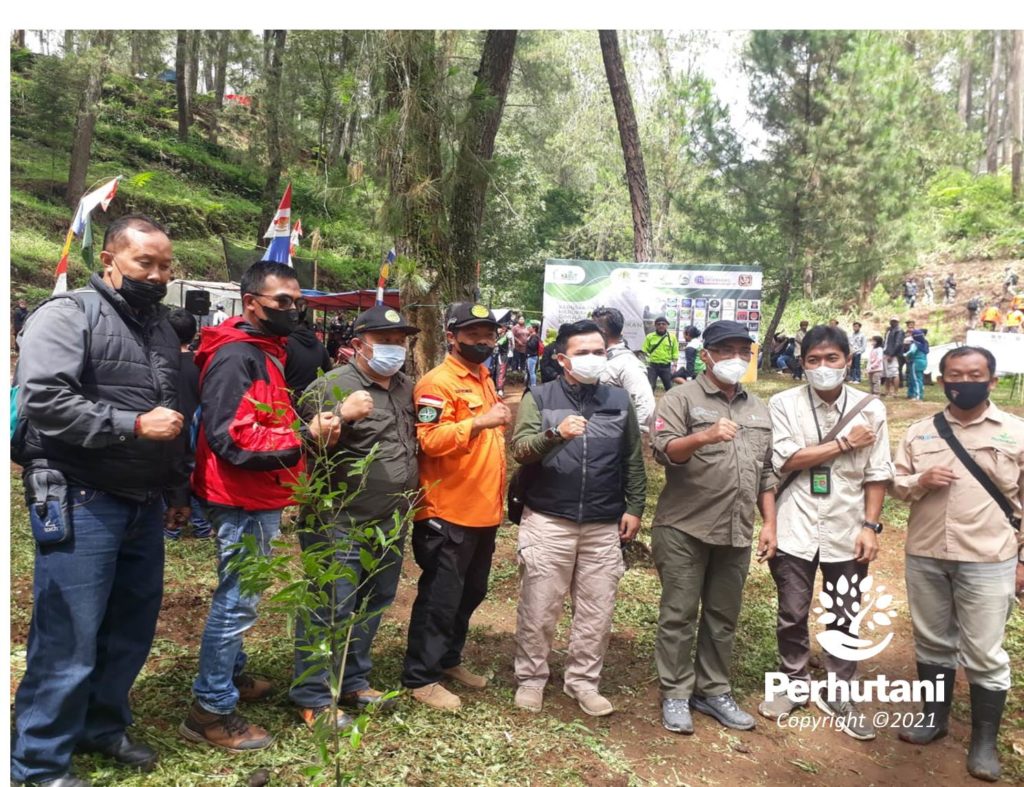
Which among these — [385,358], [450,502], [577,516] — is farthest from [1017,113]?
[385,358]

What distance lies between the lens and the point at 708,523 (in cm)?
352

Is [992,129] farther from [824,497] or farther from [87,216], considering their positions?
[87,216]

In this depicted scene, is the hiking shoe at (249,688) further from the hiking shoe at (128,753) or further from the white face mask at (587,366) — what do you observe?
the white face mask at (587,366)

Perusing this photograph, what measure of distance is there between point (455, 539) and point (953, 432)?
7.72ft

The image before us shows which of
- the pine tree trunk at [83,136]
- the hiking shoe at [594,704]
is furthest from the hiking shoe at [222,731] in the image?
the pine tree trunk at [83,136]

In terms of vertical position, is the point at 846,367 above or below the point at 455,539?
above

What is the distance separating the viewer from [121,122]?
20.2 m

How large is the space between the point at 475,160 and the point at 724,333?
316cm

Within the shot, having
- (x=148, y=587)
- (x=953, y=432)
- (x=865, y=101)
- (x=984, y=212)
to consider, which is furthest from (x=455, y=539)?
(x=984, y=212)

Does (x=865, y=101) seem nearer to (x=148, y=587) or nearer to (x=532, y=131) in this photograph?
(x=532, y=131)

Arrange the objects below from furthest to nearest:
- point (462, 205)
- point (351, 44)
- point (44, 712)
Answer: point (462, 205) < point (351, 44) < point (44, 712)

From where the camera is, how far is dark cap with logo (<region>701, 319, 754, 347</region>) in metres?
3.56

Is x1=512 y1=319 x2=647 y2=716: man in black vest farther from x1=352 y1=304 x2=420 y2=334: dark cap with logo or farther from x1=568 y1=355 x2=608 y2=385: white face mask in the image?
x1=352 y1=304 x2=420 y2=334: dark cap with logo

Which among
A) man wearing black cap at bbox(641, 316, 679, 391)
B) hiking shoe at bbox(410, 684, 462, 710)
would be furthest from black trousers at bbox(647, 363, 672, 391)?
hiking shoe at bbox(410, 684, 462, 710)
